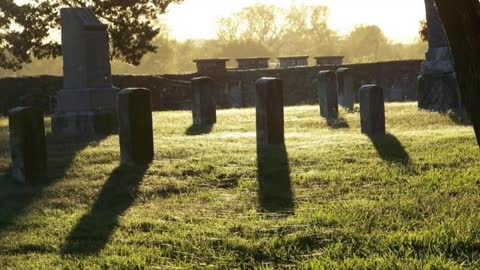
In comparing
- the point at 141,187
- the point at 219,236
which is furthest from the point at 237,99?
the point at 219,236

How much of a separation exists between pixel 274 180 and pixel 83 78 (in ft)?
A: 24.3

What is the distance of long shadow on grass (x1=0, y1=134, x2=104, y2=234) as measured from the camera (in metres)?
6.29

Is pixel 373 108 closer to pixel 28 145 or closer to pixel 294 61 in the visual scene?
pixel 28 145

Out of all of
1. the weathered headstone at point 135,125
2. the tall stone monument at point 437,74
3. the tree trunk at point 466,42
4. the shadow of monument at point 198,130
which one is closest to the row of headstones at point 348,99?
the tall stone monument at point 437,74

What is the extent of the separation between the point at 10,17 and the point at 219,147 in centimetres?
1605

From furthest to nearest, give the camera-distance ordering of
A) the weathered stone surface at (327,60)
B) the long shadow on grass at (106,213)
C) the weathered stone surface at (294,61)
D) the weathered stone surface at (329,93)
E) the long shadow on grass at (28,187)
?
the weathered stone surface at (294,61), the weathered stone surface at (327,60), the weathered stone surface at (329,93), the long shadow on grass at (28,187), the long shadow on grass at (106,213)

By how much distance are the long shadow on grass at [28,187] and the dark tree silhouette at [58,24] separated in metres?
12.6

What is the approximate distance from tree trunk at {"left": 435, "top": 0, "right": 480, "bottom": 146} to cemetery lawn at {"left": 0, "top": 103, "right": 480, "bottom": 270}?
859 millimetres

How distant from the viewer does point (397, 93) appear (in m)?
26.2

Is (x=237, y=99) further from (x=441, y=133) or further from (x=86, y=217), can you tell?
(x=86, y=217)

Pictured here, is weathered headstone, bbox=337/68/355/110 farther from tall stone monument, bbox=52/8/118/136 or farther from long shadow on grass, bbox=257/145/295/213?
long shadow on grass, bbox=257/145/295/213

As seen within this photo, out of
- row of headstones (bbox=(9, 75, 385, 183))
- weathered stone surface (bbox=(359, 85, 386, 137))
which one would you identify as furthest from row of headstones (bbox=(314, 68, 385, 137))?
row of headstones (bbox=(9, 75, 385, 183))

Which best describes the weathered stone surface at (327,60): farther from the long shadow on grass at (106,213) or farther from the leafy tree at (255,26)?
the leafy tree at (255,26)

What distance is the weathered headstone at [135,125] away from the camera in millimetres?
8617
